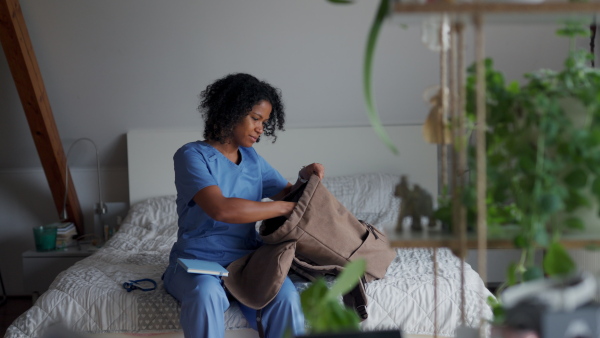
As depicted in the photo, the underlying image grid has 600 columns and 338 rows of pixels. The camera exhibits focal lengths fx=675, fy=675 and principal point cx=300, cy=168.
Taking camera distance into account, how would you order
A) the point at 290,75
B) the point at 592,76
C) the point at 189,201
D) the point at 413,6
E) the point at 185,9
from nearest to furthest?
the point at 413,6 → the point at 592,76 → the point at 189,201 → the point at 185,9 → the point at 290,75

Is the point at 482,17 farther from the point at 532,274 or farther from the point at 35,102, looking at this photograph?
the point at 35,102

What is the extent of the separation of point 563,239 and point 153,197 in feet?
10.3

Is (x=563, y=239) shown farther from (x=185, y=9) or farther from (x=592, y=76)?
(x=185, y=9)

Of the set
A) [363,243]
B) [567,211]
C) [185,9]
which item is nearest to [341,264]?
[363,243]

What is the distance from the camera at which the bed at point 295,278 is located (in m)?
2.21

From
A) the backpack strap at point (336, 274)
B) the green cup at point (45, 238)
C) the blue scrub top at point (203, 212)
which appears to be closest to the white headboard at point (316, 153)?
the green cup at point (45, 238)

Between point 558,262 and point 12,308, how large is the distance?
3512 millimetres

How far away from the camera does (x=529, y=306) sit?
922 millimetres

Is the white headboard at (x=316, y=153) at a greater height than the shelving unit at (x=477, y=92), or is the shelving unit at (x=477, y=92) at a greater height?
the shelving unit at (x=477, y=92)

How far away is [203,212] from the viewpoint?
2.25 meters

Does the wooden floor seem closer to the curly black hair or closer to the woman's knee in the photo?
the curly black hair

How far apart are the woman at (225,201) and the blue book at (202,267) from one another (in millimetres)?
25

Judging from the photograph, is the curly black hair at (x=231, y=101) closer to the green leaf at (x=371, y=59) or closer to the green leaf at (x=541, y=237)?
the green leaf at (x=371, y=59)

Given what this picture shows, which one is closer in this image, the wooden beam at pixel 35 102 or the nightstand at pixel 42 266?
the wooden beam at pixel 35 102
